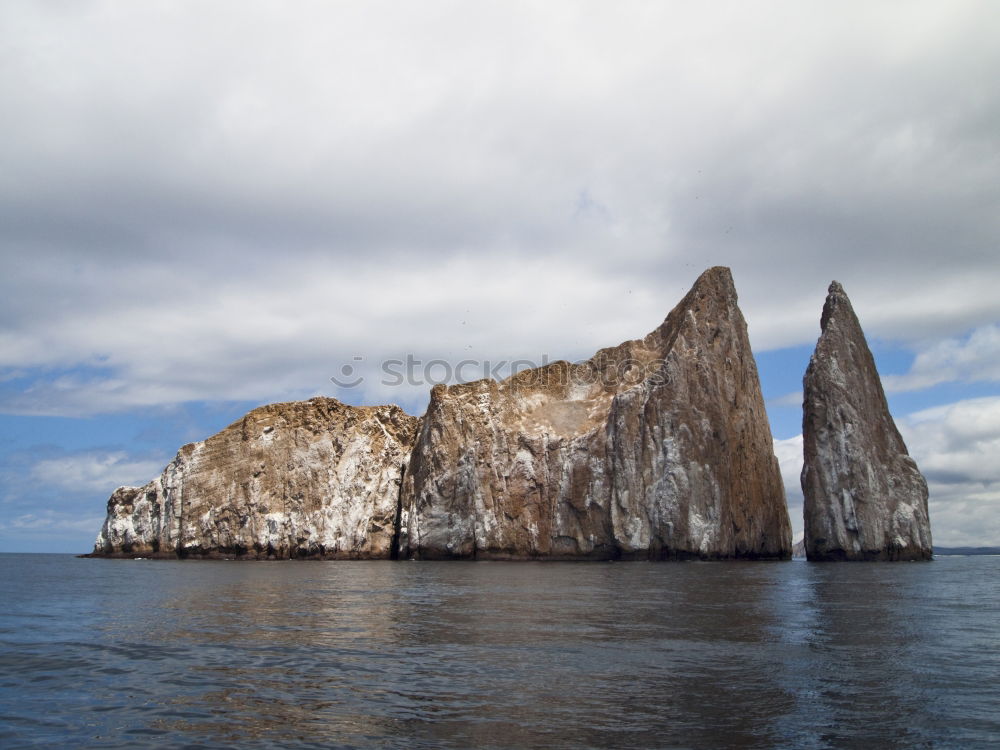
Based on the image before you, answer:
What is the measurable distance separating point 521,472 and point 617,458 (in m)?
10.8

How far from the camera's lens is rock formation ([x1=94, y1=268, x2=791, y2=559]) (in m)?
74.8

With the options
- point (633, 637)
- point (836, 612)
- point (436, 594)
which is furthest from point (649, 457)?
point (633, 637)

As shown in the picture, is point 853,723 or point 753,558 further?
point 753,558

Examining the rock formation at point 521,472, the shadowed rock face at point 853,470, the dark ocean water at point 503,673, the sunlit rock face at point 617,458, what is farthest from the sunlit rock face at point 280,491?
the dark ocean water at point 503,673

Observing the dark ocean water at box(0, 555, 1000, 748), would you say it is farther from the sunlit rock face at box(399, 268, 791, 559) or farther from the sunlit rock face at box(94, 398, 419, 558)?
the sunlit rock face at box(94, 398, 419, 558)

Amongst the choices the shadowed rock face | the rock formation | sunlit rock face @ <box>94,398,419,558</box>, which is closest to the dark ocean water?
the rock formation

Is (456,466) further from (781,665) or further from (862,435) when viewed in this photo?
(781,665)

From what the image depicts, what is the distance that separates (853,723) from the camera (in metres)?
12.7

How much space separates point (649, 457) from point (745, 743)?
6420cm

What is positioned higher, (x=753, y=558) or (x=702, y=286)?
(x=702, y=286)

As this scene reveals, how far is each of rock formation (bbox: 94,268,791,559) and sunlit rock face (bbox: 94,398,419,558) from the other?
0.51 ft

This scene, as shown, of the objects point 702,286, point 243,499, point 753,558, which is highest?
point 702,286

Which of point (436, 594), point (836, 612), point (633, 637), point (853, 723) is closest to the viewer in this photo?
point (853, 723)

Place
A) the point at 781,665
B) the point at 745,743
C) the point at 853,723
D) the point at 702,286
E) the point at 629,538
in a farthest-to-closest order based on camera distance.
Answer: the point at 702,286 < the point at 629,538 < the point at 781,665 < the point at 853,723 < the point at 745,743
